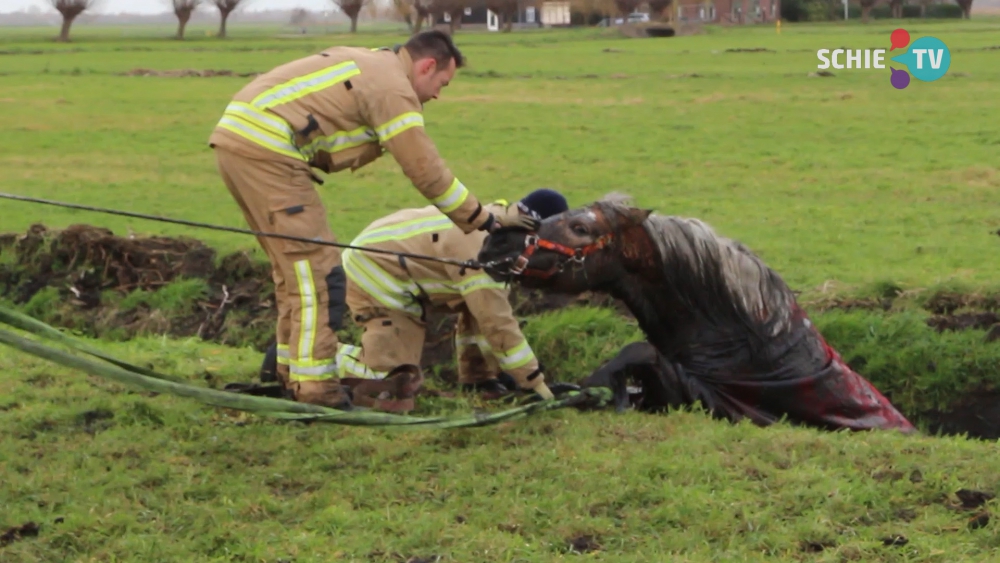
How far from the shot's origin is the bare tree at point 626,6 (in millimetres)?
73688

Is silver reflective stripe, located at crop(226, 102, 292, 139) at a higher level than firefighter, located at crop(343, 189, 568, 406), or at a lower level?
higher

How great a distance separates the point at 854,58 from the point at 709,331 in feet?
96.9

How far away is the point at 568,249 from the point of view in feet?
22.0

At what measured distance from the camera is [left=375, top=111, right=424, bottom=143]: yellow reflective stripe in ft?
20.0

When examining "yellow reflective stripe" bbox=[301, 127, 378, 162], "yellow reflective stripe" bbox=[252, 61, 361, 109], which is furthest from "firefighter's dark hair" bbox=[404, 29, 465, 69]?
"yellow reflective stripe" bbox=[301, 127, 378, 162]

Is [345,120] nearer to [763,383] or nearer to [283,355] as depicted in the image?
[283,355]

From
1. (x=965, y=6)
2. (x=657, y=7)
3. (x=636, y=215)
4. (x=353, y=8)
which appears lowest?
(x=636, y=215)

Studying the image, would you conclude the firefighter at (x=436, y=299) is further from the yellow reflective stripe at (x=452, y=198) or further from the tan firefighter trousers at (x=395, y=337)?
the yellow reflective stripe at (x=452, y=198)

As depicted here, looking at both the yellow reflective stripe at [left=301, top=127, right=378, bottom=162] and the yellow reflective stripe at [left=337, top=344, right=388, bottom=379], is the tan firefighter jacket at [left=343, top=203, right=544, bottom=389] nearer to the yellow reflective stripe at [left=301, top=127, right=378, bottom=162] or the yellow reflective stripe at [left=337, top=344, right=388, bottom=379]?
the yellow reflective stripe at [left=337, top=344, right=388, bottom=379]

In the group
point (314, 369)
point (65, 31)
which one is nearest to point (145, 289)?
point (314, 369)

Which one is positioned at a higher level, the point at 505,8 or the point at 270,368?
the point at 505,8

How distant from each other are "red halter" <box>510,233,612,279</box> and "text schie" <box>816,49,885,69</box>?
27.0 metres

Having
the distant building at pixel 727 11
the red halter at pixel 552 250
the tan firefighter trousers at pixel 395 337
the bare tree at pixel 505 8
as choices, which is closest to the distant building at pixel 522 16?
the bare tree at pixel 505 8

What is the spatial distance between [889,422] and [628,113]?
15204mm
